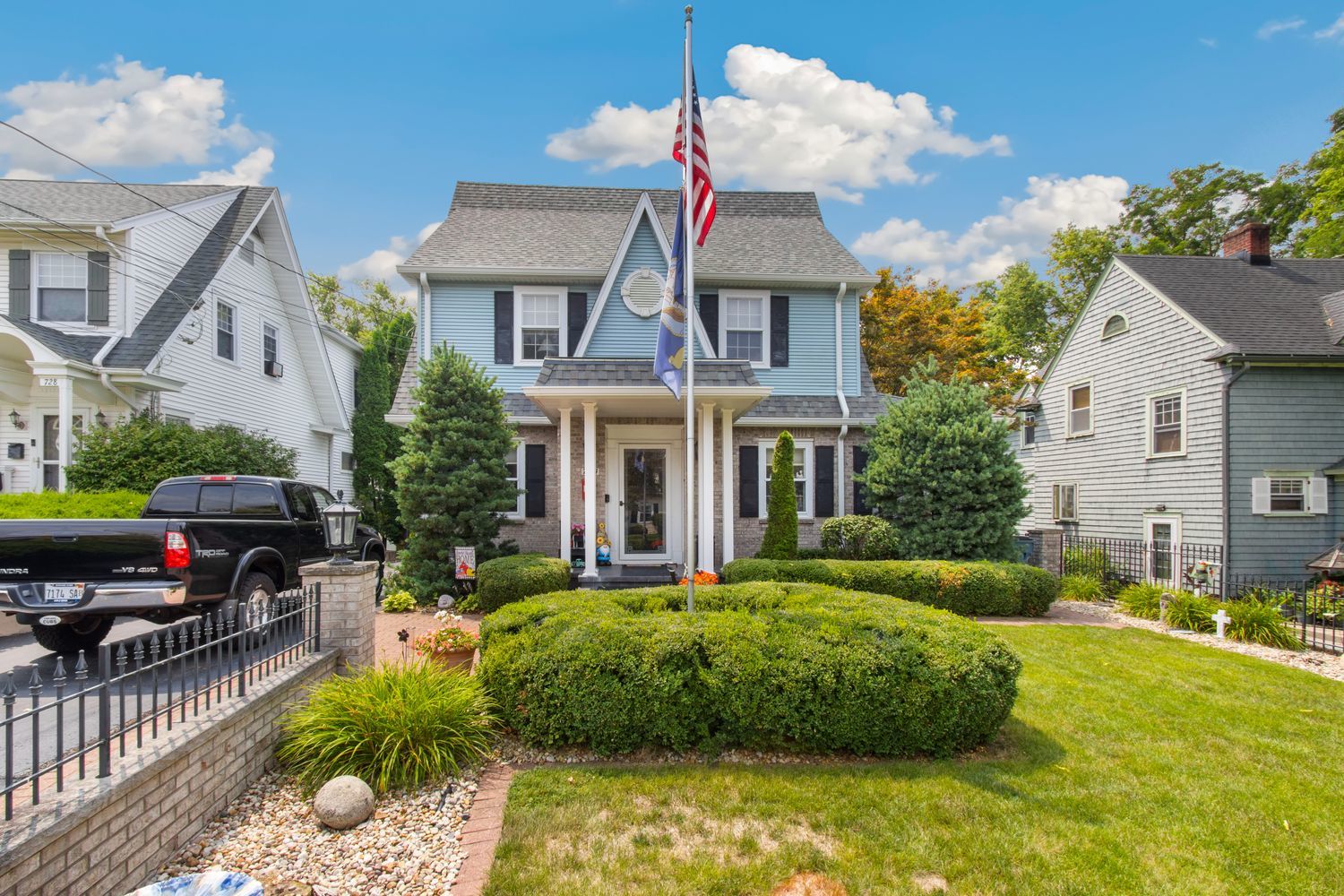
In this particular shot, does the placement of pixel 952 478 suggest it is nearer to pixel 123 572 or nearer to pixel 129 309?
pixel 123 572

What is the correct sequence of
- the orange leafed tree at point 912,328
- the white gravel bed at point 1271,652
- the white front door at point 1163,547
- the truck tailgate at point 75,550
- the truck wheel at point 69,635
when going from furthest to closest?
the orange leafed tree at point 912,328, the white front door at point 1163,547, the white gravel bed at point 1271,652, the truck wheel at point 69,635, the truck tailgate at point 75,550

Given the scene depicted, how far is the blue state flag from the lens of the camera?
6988mm

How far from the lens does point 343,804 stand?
157 inches

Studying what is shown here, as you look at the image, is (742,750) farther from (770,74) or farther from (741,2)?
(741,2)

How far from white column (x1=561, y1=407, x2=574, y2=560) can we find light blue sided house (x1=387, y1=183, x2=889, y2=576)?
481 millimetres

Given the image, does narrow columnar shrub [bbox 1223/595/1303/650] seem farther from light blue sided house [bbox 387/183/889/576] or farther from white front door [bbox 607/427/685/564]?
white front door [bbox 607/427/685/564]

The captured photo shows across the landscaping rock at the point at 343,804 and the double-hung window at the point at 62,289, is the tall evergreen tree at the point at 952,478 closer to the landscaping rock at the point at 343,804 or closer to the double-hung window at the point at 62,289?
the landscaping rock at the point at 343,804

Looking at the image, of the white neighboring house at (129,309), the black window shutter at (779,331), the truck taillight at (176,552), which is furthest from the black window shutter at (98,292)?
the black window shutter at (779,331)

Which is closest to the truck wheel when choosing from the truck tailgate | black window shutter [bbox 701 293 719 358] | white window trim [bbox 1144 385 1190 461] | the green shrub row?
the truck tailgate

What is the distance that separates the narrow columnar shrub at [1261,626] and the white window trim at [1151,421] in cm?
451

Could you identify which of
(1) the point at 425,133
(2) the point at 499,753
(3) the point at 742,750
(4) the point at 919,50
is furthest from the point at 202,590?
(4) the point at 919,50

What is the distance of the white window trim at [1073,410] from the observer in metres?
16.0

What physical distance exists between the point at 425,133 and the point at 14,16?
A: 594 cm

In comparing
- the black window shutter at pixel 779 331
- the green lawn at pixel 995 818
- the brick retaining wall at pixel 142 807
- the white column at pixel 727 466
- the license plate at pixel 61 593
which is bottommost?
the green lawn at pixel 995 818
